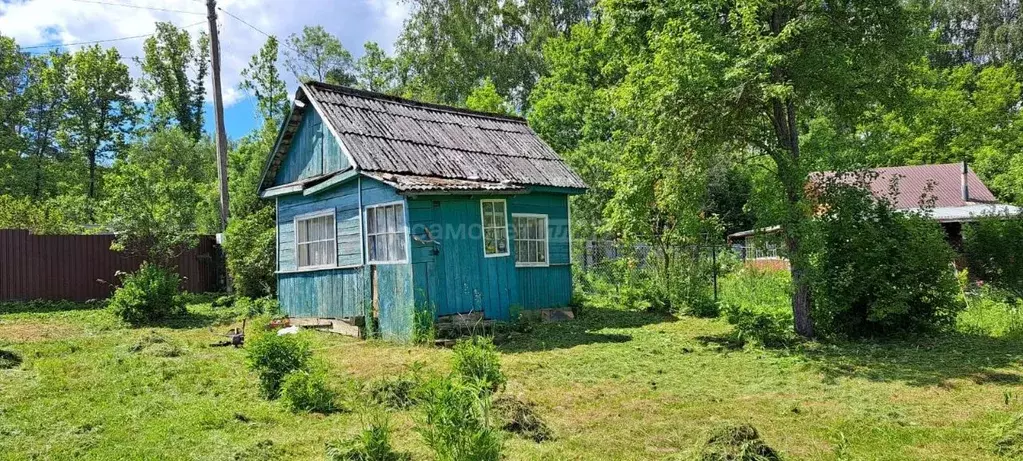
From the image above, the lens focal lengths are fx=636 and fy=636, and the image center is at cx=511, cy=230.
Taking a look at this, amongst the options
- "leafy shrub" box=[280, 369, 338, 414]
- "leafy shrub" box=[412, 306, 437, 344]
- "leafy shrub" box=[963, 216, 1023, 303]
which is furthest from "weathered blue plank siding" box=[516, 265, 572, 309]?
"leafy shrub" box=[963, 216, 1023, 303]

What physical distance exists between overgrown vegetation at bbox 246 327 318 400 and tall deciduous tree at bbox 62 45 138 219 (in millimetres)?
34636

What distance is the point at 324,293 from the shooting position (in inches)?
514

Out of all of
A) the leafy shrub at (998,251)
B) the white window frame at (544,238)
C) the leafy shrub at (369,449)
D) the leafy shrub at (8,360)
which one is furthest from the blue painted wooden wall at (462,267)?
the leafy shrub at (998,251)

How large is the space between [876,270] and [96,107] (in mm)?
40271

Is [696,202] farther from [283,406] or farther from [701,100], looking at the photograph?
[283,406]

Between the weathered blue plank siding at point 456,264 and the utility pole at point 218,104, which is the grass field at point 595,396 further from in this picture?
the utility pole at point 218,104

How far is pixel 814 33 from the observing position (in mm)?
9547

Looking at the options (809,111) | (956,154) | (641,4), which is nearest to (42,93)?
(641,4)

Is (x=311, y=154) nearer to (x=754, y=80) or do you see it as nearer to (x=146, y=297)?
(x=146, y=297)

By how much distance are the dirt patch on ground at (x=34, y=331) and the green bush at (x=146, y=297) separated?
0.92 m

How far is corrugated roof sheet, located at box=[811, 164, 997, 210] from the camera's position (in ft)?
87.1

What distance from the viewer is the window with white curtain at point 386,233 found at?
10961 mm

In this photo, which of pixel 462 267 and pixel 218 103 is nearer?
pixel 462 267

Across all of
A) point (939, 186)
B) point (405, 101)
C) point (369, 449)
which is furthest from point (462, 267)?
point (939, 186)
